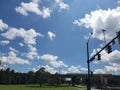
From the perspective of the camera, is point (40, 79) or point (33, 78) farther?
point (33, 78)

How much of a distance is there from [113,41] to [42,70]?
5542 inches

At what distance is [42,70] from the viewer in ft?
538

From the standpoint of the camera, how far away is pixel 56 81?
590 ft

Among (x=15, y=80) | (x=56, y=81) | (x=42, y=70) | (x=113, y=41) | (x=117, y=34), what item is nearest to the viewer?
(x=117, y=34)

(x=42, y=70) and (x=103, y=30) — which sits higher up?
(x=42, y=70)

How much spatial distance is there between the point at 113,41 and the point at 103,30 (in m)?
5.06

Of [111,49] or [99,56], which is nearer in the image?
[111,49]

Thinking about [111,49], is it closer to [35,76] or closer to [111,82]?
[35,76]

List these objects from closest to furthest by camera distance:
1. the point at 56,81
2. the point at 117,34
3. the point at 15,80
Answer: the point at 117,34, the point at 56,81, the point at 15,80

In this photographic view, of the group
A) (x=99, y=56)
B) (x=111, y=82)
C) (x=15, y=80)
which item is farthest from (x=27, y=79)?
(x=99, y=56)

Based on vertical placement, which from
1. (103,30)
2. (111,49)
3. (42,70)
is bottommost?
(111,49)

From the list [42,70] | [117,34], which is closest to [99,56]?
[117,34]

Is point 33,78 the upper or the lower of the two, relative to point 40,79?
upper

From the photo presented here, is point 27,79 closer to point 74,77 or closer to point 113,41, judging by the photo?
point 74,77
